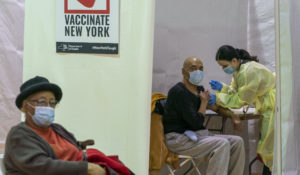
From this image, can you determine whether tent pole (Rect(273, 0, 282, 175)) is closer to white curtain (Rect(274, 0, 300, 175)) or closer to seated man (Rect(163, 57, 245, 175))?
white curtain (Rect(274, 0, 300, 175))

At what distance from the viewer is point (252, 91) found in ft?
14.2

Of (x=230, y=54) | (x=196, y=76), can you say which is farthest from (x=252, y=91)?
(x=196, y=76)

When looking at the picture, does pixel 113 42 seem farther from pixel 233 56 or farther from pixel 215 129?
pixel 215 129

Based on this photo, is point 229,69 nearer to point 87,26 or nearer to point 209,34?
point 209,34

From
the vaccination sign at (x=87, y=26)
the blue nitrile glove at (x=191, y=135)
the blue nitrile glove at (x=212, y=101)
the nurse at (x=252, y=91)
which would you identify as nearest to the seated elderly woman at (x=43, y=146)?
the vaccination sign at (x=87, y=26)

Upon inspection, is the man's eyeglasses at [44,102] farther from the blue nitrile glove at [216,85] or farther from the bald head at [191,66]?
the blue nitrile glove at [216,85]

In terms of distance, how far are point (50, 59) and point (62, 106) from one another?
1.08 feet

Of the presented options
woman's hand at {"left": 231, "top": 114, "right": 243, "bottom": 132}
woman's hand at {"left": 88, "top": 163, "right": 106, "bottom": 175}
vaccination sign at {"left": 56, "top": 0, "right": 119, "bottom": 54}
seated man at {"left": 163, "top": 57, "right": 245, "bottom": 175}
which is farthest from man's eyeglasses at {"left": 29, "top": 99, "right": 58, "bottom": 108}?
woman's hand at {"left": 231, "top": 114, "right": 243, "bottom": 132}

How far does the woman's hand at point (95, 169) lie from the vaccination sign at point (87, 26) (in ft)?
2.80

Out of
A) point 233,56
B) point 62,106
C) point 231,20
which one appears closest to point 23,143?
point 62,106

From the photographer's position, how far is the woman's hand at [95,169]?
2581mm

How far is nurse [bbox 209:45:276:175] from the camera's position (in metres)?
4.34

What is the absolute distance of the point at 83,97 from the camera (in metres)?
3.21

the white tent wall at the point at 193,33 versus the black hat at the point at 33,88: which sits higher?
the white tent wall at the point at 193,33
